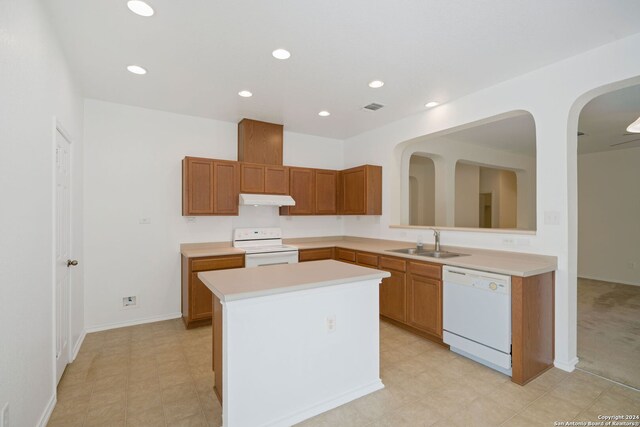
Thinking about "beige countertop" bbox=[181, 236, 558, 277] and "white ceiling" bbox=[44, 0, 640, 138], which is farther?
"beige countertop" bbox=[181, 236, 558, 277]

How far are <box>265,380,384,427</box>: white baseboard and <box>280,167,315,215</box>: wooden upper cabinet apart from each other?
9.19 ft

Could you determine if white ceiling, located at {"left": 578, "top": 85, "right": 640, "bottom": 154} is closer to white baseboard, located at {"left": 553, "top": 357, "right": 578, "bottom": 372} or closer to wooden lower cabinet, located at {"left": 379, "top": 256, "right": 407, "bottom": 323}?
white baseboard, located at {"left": 553, "top": 357, "right": 578, "bottom": 372}

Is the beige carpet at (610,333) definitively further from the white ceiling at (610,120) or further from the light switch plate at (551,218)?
the white ceiling at (610,120)

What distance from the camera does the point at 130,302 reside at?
373 centimetres

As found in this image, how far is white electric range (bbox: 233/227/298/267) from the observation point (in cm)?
390

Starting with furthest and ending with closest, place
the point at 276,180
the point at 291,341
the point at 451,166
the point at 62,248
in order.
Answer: the point at 451,166 → the point at 276,180 → the point at 62,248 → the point at 291,341

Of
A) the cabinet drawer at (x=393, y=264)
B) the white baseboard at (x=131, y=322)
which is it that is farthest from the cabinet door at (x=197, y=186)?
the cabinet drawer at (x=393, y=264)

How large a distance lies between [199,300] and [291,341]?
2.05 m

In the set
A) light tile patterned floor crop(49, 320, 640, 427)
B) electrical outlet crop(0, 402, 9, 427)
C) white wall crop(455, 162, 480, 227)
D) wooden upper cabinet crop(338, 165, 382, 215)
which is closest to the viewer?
electrical outlet crop(0, 402, 9, 427)

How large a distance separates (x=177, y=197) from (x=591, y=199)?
778cm

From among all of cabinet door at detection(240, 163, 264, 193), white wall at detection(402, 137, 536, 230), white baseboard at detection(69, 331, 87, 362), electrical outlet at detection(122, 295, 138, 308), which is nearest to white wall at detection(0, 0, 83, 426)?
white baseboard at detection(69, 331, 87, 362)

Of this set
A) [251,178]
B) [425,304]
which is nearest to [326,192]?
[251,178]

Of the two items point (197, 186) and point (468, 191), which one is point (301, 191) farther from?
point (468, 191)

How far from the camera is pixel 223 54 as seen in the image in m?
2.54
